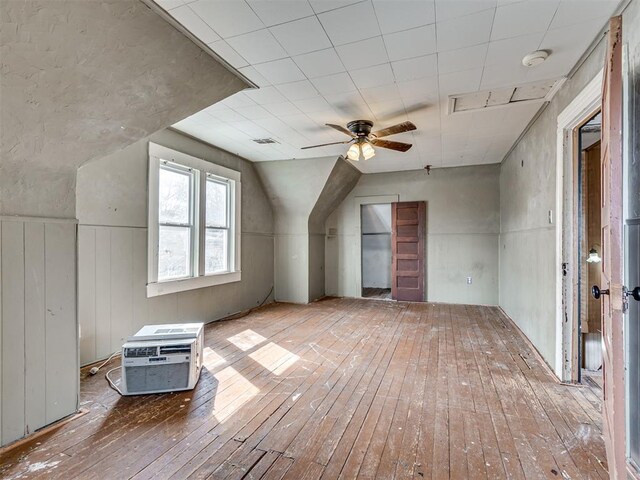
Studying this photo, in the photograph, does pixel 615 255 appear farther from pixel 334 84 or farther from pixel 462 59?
pixel 334 84

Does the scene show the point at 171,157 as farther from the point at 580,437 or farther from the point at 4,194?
the point at 580,437

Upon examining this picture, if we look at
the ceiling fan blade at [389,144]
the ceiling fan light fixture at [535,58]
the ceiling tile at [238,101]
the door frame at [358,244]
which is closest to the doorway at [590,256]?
the ceiling fan light fixture at [535,58]

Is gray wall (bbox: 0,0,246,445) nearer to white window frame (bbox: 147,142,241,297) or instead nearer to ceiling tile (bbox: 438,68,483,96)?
white window frame (bbox: 147,142,241,297)

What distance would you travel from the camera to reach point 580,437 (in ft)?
6.25

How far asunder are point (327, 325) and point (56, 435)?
3047 millimetres

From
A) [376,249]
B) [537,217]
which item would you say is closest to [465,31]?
[537,217]

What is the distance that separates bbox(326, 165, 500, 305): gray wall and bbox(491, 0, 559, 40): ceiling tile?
13.4 feet

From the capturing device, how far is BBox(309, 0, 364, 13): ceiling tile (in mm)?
1760

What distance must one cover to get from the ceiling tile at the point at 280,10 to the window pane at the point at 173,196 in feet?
8.29

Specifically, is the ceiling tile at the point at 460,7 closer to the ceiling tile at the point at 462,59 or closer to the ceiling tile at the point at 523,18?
the ceiling tile at the point at 523,18

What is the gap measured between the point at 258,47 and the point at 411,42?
1059 millimetres

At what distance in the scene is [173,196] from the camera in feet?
13.0

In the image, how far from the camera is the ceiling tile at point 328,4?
176 centimetres

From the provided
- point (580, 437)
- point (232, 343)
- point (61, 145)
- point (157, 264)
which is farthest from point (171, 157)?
point (580, 437)
